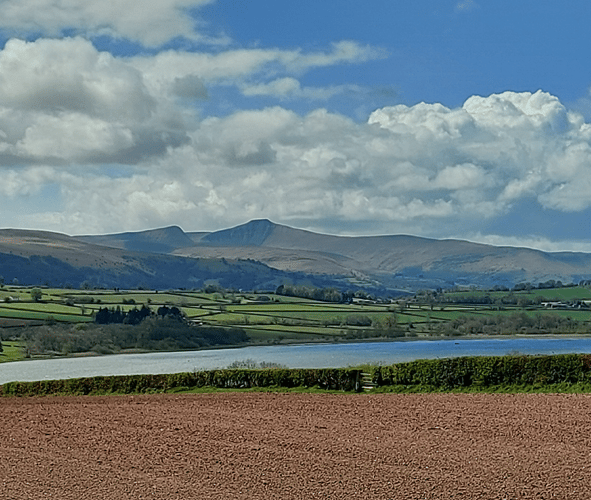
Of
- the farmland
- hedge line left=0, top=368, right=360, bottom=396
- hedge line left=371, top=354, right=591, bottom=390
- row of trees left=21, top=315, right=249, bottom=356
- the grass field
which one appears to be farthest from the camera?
the grass field

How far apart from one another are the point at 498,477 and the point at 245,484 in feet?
15.8

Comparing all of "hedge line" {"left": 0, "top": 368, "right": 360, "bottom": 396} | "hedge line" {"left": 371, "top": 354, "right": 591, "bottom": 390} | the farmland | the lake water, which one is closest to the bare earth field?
"hedge line" {"left": 371, "top": 354, "right": 591, "bottom": 390}

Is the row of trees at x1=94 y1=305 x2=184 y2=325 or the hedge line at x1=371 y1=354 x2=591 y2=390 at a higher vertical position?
the hedge line at x1=371 y1=354 x2=591 y2=390

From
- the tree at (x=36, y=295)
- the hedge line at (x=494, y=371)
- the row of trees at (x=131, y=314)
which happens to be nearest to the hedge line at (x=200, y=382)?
the hedge line at (x=494, y=371)

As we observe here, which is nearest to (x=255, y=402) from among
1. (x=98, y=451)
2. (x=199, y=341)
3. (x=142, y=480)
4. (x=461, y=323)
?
(x=98, y=451)

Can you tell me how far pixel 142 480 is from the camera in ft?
53.5

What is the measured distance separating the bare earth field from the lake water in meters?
45.7

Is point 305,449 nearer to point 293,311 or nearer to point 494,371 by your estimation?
point 494,371

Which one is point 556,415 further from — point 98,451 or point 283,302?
point 283,302

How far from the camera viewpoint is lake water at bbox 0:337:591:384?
7881cm

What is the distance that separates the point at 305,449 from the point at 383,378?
13.2 meters

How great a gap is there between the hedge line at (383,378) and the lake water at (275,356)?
38.1m

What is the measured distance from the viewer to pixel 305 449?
19047 mm

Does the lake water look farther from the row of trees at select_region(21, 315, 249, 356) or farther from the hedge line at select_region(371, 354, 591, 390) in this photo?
the hedge line at select_region(371, 354, 591, 390)
